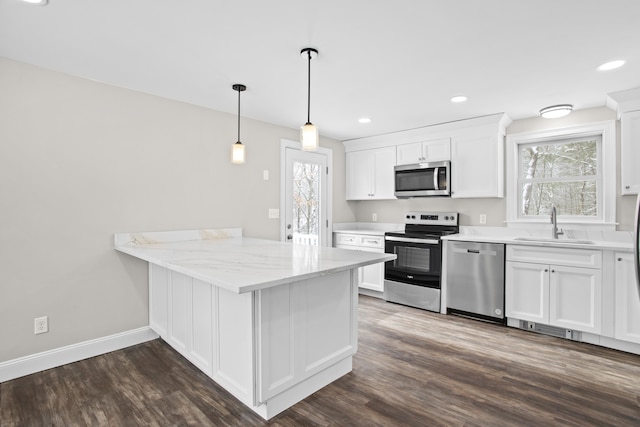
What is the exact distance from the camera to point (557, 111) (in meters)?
3.30

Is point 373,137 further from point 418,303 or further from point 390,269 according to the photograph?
point 418,303

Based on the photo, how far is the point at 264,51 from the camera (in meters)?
2.25

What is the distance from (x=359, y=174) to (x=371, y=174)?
0.69ft

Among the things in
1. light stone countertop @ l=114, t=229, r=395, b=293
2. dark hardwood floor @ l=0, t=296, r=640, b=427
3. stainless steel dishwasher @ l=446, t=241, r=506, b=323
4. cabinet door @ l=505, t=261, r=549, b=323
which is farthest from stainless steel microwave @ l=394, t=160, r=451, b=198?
light stone countertop @ l=114, t=229, r=395, b=293

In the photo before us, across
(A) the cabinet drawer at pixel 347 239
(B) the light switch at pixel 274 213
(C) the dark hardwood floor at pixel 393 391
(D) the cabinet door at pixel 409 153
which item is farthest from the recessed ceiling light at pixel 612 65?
(B) the light switch at pixel 274 213

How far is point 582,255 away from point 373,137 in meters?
2.77

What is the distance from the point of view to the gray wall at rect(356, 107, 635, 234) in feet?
10.5

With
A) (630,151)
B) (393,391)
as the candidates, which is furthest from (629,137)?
(393,391)

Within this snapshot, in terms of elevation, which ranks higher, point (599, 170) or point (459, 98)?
point (459, 98)

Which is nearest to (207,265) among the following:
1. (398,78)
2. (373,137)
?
(398,78)

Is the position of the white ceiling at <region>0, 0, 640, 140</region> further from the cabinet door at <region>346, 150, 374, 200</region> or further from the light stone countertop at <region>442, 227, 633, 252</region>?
the cabinet door at <region>346, 150, 374, 200</region>

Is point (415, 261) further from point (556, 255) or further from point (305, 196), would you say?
point (305, 196)

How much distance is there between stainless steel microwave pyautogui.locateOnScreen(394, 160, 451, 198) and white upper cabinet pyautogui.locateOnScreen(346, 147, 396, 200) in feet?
0.56

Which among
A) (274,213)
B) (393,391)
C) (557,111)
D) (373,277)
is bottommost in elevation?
(393,391)
